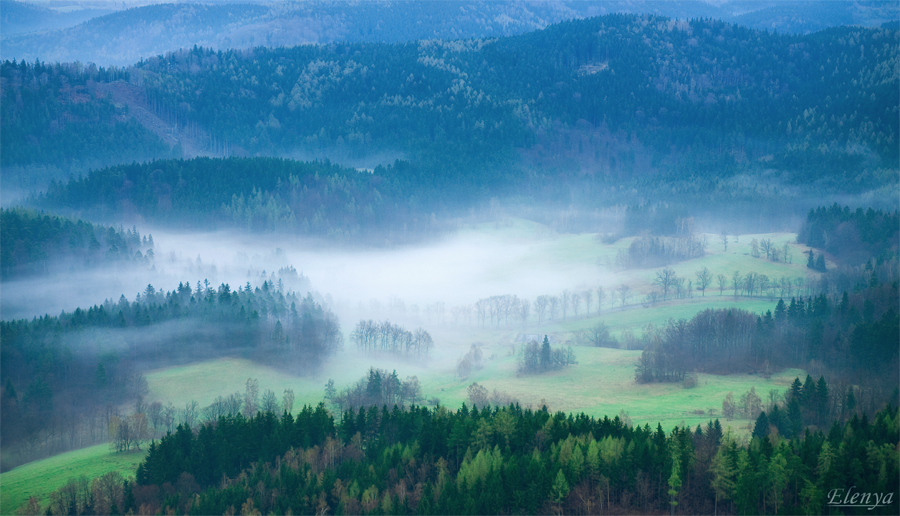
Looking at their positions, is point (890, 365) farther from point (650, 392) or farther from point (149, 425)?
point (149, 425)

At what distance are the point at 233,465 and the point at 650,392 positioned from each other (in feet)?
298

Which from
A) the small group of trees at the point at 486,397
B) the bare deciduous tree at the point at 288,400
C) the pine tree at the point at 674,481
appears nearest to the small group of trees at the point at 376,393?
the bare deciduous tree at the point at 288,400

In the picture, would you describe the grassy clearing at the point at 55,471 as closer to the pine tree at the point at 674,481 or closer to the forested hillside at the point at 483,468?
the forested hillside at the point at 483,468

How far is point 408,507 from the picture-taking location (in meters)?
112

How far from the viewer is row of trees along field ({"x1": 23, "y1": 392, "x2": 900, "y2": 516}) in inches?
4274

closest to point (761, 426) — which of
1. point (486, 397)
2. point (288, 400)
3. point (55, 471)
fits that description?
point (486, 397)

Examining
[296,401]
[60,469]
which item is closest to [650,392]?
[296,401]

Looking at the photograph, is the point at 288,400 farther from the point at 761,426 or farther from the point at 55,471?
the point at 761,426

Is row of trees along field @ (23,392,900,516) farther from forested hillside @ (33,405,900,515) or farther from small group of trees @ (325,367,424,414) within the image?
small group of trees @ (325,367,424,414)

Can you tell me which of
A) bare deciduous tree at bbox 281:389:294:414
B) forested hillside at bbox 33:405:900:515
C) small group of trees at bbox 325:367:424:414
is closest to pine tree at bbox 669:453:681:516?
forested hillside at bbox 33:405:900:515

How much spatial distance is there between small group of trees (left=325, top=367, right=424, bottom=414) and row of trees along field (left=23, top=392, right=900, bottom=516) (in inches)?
A: 1445

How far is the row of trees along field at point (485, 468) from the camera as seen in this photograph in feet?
356

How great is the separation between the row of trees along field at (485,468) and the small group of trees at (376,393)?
120ft

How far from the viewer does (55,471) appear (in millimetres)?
145500
